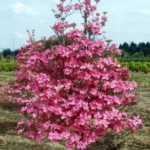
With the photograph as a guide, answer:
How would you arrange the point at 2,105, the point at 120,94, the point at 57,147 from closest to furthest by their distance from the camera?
the point at 120,94 → the point at 57,147 → the point at 2,105

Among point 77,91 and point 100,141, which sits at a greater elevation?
point 77,91

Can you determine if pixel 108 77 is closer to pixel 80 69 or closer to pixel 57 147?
pixel 80 69

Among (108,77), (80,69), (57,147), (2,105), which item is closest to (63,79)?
(80,69)

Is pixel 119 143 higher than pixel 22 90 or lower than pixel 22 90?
lower

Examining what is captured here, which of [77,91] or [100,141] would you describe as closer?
[77,91]

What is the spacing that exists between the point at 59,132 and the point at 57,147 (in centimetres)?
243

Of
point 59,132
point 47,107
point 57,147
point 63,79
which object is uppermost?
point 63,79

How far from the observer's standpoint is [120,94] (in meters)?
6.42

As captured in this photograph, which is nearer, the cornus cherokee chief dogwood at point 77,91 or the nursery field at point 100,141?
the cornus cherokee chief dogwood at point 77,91

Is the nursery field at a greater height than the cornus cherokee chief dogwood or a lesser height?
lesser

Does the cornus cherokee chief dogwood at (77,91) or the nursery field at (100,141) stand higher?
the cornus cherokee chief dogwood at (77,91)

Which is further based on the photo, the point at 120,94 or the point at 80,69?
the point at 120,94

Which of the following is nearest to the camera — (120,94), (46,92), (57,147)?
(46,92)

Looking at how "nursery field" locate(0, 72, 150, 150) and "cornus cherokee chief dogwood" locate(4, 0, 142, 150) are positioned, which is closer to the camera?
"cornus cherokee chief dogwood" locate(4, 0, 142, 150)
